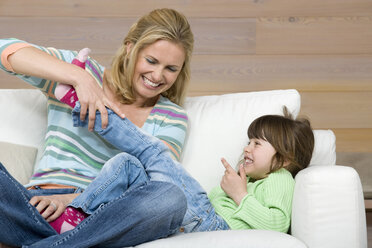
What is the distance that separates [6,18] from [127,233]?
189 cm

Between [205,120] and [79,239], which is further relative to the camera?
[205,120]

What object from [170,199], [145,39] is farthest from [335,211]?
[145,39]

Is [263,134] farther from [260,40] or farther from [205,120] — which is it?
[260,40]

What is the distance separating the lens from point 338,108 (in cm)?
282

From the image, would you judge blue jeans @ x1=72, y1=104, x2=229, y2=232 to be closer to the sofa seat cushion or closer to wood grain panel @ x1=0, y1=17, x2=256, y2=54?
the sofa seat cushion

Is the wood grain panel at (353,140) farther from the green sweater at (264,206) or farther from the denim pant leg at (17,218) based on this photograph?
the denim pant leg at (17,218)

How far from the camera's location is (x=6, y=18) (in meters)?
2.85

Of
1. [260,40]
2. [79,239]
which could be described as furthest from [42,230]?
[260,40]

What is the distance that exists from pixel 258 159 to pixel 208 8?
1.26 metres

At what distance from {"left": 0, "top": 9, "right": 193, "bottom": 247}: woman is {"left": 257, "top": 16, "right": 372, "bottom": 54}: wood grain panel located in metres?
0.98

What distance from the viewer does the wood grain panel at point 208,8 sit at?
282 cm

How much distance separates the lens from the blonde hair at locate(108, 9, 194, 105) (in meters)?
1.83

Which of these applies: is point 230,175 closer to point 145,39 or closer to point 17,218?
point 145,39

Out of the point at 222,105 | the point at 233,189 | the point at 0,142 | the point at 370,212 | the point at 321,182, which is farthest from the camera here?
the point at 370,212
